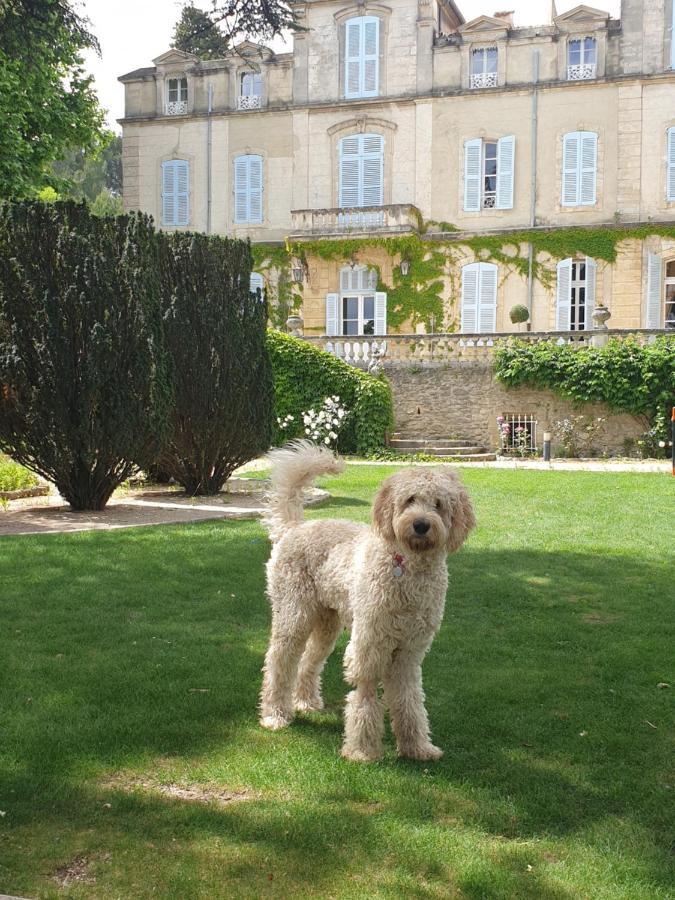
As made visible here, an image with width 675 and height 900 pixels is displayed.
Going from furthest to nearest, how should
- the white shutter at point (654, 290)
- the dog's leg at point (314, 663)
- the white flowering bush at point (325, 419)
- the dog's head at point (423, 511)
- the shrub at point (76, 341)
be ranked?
the white shutter at point (654, 290), the white flowering bush at point (325, 419), the shrub at point (76, 341), the dog's leg at point (314, 663), the dog's head at point (423, 511)

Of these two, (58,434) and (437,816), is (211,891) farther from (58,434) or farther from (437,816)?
(58,434)

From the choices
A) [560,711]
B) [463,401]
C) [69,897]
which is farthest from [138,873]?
[463,401]

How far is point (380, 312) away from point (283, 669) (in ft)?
74.3

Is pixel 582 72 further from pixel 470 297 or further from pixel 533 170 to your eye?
pixel 470 297

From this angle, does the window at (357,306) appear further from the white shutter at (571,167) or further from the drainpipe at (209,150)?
the white shutter at (571,167)

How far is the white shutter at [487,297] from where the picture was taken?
2545cm

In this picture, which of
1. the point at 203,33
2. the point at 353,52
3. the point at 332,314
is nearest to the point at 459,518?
the point at 203,33

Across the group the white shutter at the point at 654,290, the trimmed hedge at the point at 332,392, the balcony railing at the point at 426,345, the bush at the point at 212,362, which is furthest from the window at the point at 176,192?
the bush at the point at 212,362

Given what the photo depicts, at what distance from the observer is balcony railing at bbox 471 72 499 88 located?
25219mm

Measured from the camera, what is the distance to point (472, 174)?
25.6 meters

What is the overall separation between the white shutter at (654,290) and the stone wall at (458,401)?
19.7 ft

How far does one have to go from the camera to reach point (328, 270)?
86.0 feet

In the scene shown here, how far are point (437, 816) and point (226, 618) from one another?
2.74 metres

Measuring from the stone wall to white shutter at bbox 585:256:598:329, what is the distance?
5401 millimetres
